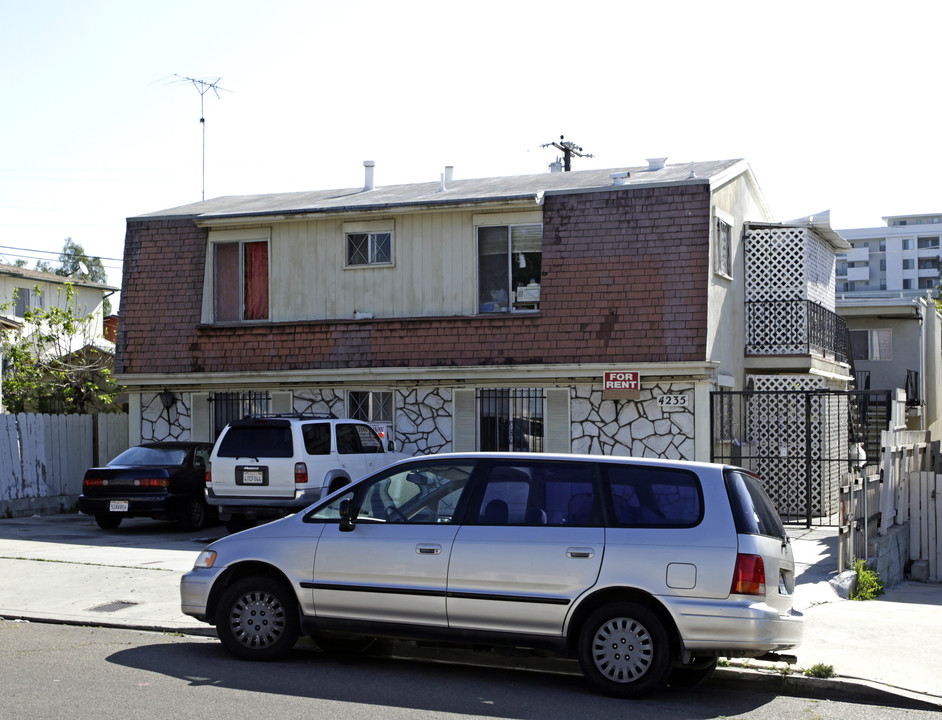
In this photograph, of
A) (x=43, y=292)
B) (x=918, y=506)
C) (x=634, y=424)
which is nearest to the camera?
(x=918, y=506)

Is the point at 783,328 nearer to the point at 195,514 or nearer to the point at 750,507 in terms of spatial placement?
the point at 195,514

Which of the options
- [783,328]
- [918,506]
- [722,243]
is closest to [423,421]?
[722,243]

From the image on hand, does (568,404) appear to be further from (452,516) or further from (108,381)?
(108,381)

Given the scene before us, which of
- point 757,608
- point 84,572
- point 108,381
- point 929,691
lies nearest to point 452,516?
point 757,608

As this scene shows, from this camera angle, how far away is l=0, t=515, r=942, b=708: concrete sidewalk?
8.17 metres

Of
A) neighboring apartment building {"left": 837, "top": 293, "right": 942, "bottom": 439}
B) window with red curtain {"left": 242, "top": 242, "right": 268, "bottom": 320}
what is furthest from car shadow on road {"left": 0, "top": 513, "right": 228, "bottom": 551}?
neighboring apartment building {"left": 837, "top": 293, "right": 942, "bottom": 439}

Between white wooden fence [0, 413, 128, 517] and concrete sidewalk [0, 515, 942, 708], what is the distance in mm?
2893

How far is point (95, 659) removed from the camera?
8.55m

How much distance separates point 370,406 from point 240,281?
3.47m

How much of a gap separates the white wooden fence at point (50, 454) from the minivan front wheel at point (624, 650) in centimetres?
1462

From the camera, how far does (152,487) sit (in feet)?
55.4

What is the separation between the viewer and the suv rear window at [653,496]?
25.2 ft

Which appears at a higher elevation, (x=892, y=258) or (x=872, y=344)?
(x=892, y=258)

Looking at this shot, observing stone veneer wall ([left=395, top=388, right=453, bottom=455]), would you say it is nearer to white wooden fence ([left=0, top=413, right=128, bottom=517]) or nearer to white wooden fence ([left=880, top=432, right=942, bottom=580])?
white wooden fence ([left=0, top=413, right=128, bottom=517])
